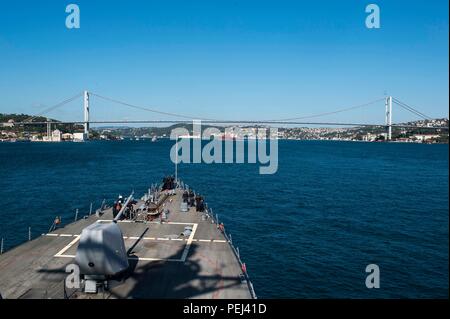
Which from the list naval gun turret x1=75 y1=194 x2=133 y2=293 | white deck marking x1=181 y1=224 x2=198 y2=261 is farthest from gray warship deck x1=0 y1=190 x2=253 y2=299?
naval gun turret x1=75 y1=194 x2=133 y2=293

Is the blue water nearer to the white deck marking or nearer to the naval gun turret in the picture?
the white deck marking

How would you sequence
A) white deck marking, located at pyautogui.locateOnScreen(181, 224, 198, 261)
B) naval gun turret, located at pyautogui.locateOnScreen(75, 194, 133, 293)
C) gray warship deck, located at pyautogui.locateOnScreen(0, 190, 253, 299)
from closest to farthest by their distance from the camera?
naval gun turret, located at pyautogui.locateOnScreen(75, 194, 133, 293) → gray warship deck, located at pyautogui.locateOnScreen(0, 190, 253, 299) → white deck marking, located at pyautogui.locateOnScreen(181, 224, 198, 261)

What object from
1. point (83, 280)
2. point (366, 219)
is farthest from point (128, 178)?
point (83, 280)

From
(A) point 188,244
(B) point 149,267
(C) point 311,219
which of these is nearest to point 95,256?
(B) point 149,267

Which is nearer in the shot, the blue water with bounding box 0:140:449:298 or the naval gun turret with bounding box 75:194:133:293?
the naval gun turret with bounding box 75:194:133:293

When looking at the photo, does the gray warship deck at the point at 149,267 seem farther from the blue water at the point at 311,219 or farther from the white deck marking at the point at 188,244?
the blue water at the point at 311,219
